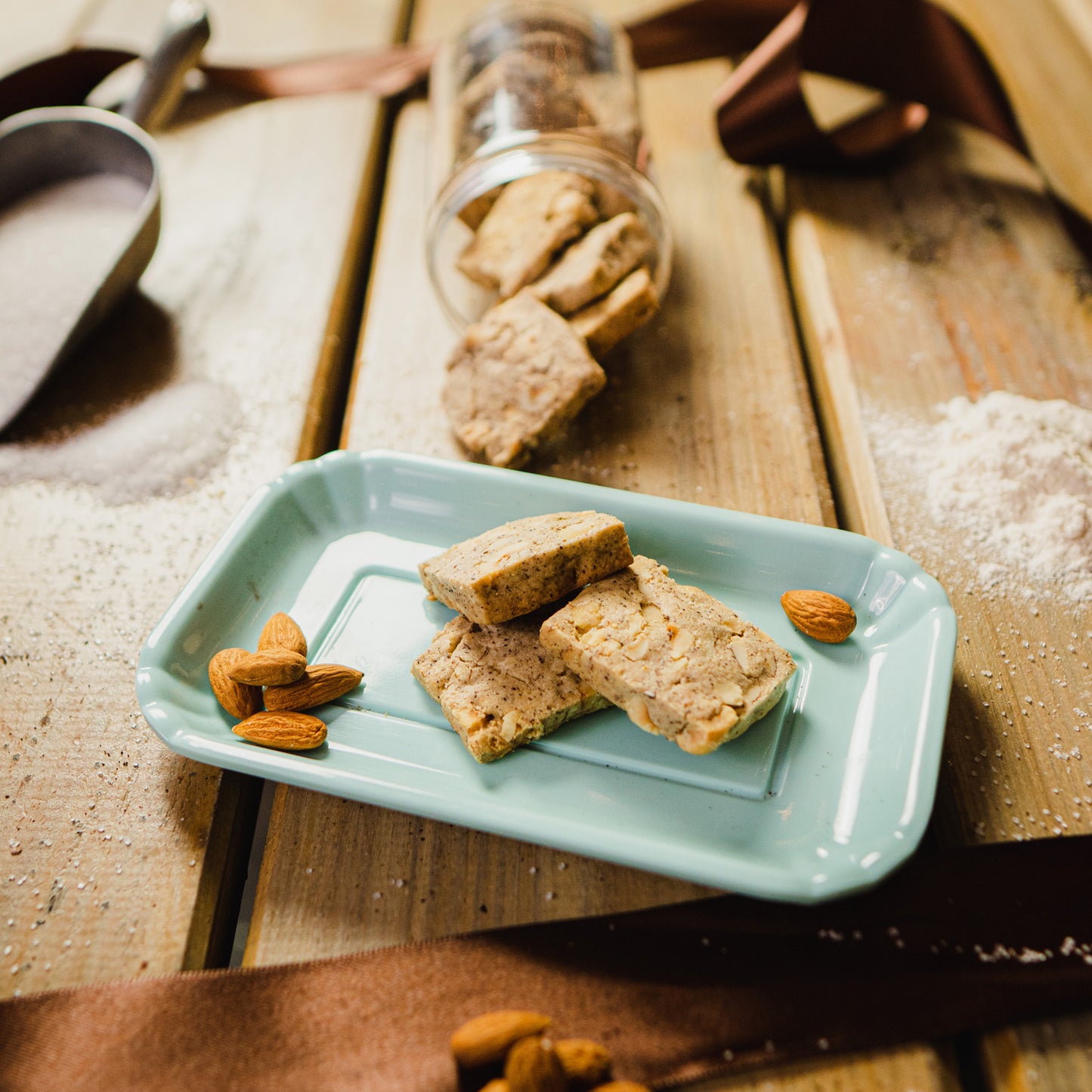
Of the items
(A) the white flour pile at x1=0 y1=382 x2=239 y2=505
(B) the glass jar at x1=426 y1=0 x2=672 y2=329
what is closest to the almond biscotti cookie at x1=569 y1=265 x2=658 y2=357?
(B) the glass jar at x1=426 y1=0 x2=672 y2=329

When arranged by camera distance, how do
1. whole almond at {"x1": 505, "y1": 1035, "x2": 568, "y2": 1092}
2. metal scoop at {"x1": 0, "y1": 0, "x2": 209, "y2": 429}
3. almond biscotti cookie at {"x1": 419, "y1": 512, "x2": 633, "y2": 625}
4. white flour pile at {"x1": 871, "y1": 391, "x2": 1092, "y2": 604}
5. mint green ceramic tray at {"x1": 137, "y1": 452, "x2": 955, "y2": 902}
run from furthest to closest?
metal scoop at {"x1": 0, "y1": 0, "x2": 209, "y2": 429}
white flour pile at {"x1": 871, "y1": 391, "x2": 1092, "y2": 604}
almond biscotti cookie at {"x1": 419, "y1": 512, "x2": 633, "y2": 625}
mint green ceramic tray at {"x1": 137, "y1": 452, "x2": 955, "y2": 902}
whole almond at {"x1": 505, "y1": 1035, "x2": 568, "y2": 1092}

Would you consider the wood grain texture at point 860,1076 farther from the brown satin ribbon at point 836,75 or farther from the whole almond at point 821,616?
the brown satin ribbon at point 836,75

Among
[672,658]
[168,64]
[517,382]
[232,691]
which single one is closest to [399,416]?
[517,382]

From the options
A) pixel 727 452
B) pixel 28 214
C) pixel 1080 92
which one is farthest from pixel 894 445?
pixel 28 214

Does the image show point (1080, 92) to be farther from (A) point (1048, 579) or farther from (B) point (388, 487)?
(B) point (388, 487)

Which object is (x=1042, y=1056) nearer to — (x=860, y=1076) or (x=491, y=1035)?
(x=860, y=1076)

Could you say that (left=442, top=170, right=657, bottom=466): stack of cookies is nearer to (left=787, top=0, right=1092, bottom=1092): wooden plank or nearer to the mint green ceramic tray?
the mint green ceramic tray
